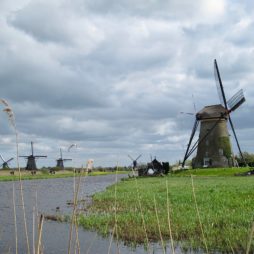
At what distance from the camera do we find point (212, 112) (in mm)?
50469

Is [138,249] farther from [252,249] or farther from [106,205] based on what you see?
[106,205]

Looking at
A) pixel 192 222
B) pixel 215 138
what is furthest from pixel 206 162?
pixel 192 222

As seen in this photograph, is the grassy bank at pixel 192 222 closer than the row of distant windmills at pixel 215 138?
Yes

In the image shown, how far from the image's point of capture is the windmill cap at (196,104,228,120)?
49750mm

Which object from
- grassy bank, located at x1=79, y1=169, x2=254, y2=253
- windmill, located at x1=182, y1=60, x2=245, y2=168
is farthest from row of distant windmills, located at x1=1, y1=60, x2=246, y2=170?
grassy bank, located at x1=79, y1=169, x2=254, y2=253

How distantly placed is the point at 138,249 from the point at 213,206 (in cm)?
544

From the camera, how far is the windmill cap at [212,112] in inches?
1959

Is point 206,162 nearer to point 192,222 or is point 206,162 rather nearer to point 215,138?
point 215,138

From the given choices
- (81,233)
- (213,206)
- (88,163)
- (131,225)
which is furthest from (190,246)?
(88,163)

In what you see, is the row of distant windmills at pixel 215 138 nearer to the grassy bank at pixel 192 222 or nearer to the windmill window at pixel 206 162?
the windmill window at pixel 206 162

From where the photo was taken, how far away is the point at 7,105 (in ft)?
8.79

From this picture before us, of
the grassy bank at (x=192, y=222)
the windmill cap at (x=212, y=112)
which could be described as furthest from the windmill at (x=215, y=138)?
the grassy bank at (x=192, y=222)

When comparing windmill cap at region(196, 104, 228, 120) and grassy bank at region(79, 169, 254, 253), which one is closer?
grassy bank at region(79, 169, 254, 253)

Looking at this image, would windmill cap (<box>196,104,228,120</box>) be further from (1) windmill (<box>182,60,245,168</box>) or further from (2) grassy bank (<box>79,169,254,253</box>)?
(2) grassy bank (<box>79,169,254,253</box>)
